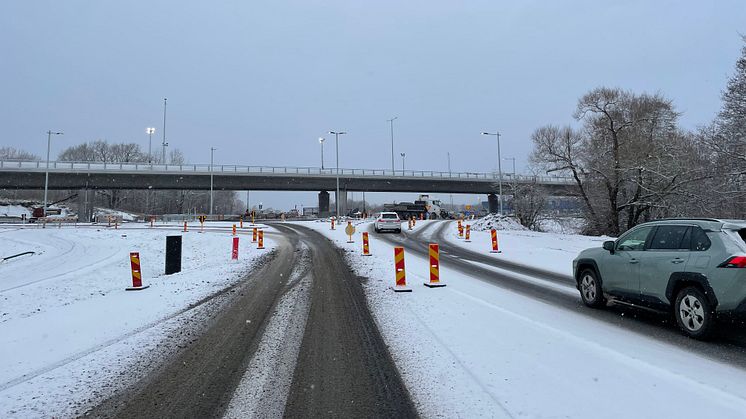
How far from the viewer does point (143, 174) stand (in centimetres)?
5938

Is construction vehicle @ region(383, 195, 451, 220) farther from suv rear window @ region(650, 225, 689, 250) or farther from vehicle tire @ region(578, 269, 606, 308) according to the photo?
suv rear window @ region(650, 225, 689, 250)

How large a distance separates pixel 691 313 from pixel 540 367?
2.89m

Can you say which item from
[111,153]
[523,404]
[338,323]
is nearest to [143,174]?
[111,153]

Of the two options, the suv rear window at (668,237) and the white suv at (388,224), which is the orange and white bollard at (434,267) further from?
the white suv at (388,224)

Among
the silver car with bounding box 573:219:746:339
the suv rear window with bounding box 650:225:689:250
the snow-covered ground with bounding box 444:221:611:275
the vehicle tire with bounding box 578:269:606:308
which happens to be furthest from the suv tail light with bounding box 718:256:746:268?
the snow-covered ground with bounding box 444:221:611:275

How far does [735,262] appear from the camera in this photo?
5484 millimetres

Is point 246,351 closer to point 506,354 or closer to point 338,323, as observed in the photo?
point 338,323

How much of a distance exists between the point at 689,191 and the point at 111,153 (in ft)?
368

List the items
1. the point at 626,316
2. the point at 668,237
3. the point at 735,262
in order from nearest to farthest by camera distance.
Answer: the point at 735,262, the point at 668,237, the point at 626,316

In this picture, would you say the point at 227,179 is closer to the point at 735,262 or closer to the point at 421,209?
the point at 421,209

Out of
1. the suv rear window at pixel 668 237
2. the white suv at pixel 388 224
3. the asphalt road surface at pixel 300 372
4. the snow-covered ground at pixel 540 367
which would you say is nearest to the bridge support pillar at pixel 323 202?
the white suv at pixel 388 224

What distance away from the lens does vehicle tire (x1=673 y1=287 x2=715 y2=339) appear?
18.9 feet

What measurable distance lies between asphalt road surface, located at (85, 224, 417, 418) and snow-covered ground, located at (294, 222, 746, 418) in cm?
34

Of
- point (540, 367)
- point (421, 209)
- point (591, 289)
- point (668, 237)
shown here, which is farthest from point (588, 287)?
point (421, 209)
